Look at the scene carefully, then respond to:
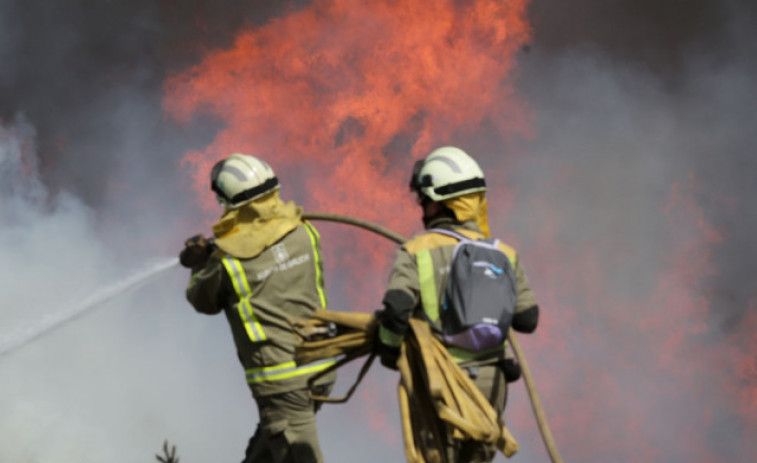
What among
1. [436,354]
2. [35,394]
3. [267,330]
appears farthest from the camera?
[35,394]

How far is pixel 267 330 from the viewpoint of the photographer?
830 cm

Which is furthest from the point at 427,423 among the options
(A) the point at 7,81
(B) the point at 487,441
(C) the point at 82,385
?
(A) the point at 7,81

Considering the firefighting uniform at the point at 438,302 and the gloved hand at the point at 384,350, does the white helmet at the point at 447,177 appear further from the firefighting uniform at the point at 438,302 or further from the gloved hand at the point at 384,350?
the gloved hand at the point at 384,350

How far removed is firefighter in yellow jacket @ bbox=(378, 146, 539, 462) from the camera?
6.45m

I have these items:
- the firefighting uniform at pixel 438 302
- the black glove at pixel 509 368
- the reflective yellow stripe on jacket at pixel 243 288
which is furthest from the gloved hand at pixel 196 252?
the black glove at pixel 509 368

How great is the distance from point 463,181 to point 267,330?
214cm

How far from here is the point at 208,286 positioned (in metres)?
8.34

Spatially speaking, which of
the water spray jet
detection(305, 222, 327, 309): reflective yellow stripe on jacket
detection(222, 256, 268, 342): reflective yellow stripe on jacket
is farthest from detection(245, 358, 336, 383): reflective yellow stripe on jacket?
the water spray jet

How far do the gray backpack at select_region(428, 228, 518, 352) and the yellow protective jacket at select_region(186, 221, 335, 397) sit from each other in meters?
1.90

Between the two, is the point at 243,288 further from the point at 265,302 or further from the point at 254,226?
the point at 254,226

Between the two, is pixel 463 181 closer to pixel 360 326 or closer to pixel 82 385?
pixel 360 326

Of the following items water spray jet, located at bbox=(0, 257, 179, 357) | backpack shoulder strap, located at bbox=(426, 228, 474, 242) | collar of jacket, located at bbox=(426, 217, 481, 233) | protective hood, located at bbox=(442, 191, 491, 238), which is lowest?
backpack shoulder strap, located at bbox=(426, 228, 474, 242)

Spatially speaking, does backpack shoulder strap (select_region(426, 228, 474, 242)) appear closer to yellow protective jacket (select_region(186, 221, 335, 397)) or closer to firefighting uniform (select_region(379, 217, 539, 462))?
firefighting uniform (select_region(379, 217, 539, 462))

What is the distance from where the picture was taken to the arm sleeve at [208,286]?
8.33 meters
